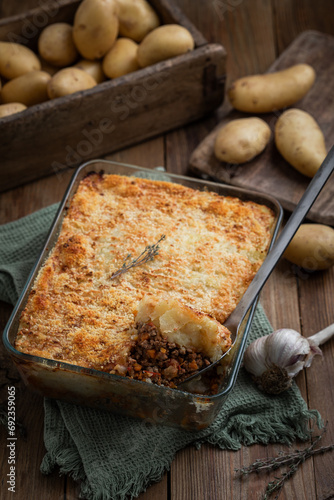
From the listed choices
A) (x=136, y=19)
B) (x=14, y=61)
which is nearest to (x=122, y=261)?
(x=14, y=61)

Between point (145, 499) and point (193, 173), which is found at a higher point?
point (193, 173)

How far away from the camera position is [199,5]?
12.4 ft

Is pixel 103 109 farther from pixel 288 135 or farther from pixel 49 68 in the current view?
pixel 288 135

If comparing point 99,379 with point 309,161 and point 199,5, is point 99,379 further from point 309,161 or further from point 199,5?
point 199,5

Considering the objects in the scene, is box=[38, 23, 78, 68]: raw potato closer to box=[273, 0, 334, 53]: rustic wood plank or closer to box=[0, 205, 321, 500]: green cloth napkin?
box=[273, 0, 334, 53]: rustic wood plank

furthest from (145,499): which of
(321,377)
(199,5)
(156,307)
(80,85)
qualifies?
(199,5)

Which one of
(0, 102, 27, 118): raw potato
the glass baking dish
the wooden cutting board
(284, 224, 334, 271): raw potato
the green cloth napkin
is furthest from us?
the wooden cutting board

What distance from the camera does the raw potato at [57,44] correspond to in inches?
118

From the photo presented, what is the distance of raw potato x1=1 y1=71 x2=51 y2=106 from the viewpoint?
9.42 feet

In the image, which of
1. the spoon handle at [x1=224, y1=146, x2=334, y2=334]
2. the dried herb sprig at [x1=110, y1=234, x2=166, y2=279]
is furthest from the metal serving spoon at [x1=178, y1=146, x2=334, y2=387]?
the dried herb sprig at [x1=110, y1=234, x2=166, y2=279]

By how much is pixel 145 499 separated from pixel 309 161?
1.75m

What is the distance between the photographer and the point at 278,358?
2113mm

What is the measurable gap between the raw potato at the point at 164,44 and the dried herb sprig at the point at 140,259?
125 centimetres

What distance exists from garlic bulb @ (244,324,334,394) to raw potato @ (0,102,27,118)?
159 centimetres
